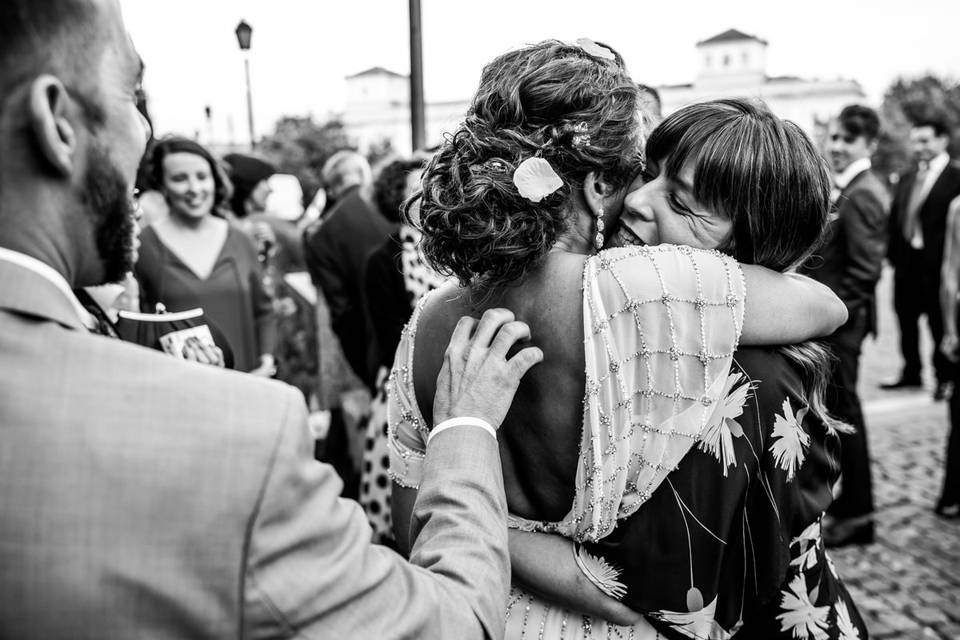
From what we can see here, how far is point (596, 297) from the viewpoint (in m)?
1.39

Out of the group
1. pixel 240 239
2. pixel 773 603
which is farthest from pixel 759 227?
pixel 240 239

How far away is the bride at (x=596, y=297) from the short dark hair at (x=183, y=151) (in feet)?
10.1

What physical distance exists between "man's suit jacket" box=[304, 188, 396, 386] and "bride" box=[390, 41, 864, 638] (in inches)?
128

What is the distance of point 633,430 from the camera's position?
56.0 inches

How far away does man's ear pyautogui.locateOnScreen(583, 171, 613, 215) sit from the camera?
150 centimetres

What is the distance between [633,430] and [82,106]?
103cm

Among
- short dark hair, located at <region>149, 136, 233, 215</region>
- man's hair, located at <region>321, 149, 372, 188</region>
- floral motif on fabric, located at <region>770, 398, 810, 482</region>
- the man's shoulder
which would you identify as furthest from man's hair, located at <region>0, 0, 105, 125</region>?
man's hair, located at <region>321, 149, 372, 188</region>

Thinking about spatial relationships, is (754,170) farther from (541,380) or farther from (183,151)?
(183,151)

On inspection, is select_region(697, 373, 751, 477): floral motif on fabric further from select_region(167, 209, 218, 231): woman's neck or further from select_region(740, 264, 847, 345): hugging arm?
select_region(167, 209, 218, 231): woman's neck

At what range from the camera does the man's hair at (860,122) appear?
500cm

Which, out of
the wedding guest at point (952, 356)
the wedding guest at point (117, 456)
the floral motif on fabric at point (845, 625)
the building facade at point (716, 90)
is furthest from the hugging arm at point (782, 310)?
the building facade at point (716, 90)

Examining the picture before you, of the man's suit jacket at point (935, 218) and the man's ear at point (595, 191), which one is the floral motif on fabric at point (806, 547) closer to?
the man's ear at point (595, 191)

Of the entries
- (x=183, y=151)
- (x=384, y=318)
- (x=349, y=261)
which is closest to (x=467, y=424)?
(x=384, y=318)

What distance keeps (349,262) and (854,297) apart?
3.13 m
